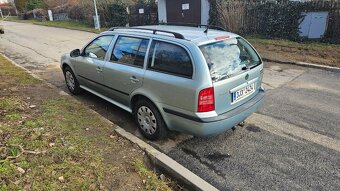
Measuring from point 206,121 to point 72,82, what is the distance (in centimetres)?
394

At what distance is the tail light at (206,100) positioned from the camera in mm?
3334

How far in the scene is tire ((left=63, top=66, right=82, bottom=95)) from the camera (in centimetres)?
606

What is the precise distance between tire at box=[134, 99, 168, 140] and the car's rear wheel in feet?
7.84

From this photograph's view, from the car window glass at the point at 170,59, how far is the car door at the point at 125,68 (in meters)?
0.20

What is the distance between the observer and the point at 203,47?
11.6 ft

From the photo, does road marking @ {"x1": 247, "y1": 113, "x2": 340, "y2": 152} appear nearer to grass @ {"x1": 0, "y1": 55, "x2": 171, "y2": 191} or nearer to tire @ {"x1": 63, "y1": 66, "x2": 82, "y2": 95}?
grass @ {"x1": 0, "y1": 55, "x2": 171, "y2": 191}

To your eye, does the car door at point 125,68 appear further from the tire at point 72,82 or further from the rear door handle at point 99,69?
the tire at point 72,82

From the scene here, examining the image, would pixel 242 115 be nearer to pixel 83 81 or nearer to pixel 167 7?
pixel 83 81

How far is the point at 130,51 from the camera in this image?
4.34 m

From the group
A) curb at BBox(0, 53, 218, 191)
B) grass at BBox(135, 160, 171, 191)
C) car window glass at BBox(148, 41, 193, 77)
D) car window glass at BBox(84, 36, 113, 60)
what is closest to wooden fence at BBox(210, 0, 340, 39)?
car window glass at BBox(84, 36, 113, 60)

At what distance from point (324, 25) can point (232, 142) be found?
371 inches

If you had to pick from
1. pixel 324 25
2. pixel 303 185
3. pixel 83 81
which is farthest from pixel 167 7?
pixel 303 185

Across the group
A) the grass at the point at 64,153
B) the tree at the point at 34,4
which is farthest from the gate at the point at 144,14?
the tree at the point at 34,4

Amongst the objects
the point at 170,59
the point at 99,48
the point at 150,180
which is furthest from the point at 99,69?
the point at 150,180
